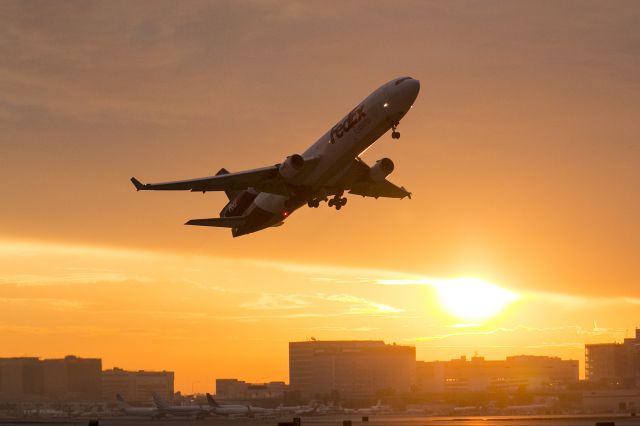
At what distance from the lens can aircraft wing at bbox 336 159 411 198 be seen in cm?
11550

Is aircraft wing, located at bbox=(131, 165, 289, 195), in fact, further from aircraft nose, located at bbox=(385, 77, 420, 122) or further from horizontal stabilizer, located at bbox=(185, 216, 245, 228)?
aircraft nose, located at bbox=(385, 77, 420, 122)

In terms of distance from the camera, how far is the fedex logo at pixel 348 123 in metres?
104

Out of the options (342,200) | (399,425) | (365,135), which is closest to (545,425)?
(399,425)

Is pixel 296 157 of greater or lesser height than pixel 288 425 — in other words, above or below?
above

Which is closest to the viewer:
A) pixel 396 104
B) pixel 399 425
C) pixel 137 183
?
Result: pixel 396 104

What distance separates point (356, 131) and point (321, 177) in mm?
7952

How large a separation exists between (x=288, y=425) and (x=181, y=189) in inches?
1226

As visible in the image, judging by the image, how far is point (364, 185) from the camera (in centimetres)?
11862

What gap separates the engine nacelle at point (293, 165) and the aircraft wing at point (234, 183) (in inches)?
95.7

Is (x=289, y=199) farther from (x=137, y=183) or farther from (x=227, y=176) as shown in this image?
(x=137, y=183)

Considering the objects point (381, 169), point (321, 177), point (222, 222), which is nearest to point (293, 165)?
point (321, 177)

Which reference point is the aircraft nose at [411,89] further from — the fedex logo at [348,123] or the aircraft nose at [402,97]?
the fedex logo at [348,123]

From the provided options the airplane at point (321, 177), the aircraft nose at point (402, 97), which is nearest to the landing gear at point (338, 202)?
the airplane at point (321, 177)

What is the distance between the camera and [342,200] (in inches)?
4599
